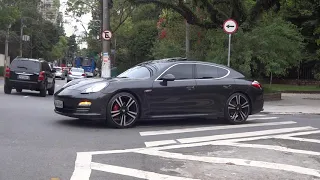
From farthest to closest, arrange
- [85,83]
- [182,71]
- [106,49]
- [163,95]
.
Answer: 1. [106,49]
2. [182,71]
3. [163,95]
4. [85,83]

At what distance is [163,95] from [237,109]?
204 centimetres

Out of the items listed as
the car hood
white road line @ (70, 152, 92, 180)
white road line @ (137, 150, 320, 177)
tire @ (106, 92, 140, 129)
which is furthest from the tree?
white road line @ (70, 152, 92, 180)

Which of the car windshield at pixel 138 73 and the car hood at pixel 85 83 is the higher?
the car windshield at pixel 138 73

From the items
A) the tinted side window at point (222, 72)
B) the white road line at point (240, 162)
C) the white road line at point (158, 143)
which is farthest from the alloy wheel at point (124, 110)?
the tinted side window at point (222, 72)

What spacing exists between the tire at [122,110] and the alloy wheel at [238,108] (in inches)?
94.0

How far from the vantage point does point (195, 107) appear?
32.9 feet

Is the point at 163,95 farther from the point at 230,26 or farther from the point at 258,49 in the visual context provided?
the point at 258,49

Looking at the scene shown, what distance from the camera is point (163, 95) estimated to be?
31.5 ft

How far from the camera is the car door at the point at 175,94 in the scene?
955cm

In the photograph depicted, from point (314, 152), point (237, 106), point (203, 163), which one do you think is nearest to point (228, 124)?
point (237, 106)

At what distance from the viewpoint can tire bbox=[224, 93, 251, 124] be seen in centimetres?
1041

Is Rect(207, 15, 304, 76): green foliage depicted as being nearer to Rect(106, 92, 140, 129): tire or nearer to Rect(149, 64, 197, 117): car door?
Rect(149, 64, 197, 117): car door

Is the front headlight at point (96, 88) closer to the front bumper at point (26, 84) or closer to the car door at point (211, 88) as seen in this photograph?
the car door at point (211, 88)

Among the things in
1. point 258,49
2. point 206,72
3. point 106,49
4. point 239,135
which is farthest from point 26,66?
point 239,135
